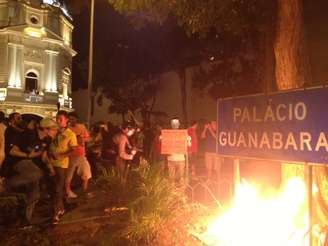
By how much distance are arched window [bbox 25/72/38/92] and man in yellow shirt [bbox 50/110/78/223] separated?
106 ft

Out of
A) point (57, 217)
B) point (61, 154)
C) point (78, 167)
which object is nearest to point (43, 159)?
point (61, 154)

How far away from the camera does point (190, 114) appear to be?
90.6 ft

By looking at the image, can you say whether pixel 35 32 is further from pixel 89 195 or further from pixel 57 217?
pixel 57 217

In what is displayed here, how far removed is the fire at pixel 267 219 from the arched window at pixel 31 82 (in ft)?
117

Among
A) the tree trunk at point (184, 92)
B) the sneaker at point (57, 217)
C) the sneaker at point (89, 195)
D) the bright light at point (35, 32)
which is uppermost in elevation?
the bright light at point (35, 32)

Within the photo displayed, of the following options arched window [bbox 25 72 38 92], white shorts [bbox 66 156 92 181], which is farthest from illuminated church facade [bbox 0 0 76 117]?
white shorts [bbox 66 156 92 181]

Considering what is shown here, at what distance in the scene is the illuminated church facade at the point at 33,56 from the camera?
36.9 meters

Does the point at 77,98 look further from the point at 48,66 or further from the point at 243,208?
the point at 243,208

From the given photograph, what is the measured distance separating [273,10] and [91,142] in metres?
7.51

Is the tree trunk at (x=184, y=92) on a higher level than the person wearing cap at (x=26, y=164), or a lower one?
higher

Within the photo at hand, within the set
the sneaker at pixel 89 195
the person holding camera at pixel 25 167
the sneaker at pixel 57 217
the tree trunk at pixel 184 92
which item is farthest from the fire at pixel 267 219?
the tree trunk at pixel 184 92

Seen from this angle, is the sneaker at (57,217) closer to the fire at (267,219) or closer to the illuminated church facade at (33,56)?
the fire at (267,219)

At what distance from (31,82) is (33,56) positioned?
2.36 metres

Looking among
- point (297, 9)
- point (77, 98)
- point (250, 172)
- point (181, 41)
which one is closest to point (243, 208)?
point (297, 9)
